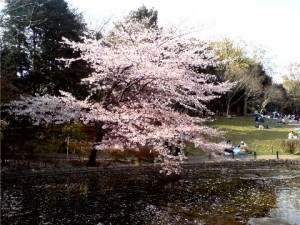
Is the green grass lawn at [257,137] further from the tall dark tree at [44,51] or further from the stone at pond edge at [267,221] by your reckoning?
the stone at pond edge at [267,221]

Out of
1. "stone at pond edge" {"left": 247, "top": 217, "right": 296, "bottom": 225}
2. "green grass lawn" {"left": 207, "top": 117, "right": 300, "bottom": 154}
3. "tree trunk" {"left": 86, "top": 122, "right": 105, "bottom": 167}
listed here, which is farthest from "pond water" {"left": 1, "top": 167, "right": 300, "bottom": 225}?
"green grass lawn" {"left": 207, "top": 117, "right": 300, "bottom": 154}

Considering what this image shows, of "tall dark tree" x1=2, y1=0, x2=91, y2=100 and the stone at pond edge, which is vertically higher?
"tall dark tree" x1=2, y1=0, x2=91, y2=100

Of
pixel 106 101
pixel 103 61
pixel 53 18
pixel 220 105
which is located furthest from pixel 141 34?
pixel 220 105

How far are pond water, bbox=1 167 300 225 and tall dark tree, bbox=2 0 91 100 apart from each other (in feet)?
31.3

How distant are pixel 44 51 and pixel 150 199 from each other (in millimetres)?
15925

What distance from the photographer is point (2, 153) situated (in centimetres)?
1847

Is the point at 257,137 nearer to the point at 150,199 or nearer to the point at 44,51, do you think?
the point at 44,51

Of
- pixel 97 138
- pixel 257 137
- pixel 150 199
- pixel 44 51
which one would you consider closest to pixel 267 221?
pixel 150 199

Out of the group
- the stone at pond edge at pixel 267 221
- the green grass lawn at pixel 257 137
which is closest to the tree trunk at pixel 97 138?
the stone at pond edge at pixel 267 221

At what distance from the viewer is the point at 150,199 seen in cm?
1400

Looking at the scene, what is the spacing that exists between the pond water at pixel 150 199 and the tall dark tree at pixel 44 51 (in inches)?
375

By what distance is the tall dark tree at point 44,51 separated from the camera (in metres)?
25.9

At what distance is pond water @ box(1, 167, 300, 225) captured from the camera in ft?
37.2

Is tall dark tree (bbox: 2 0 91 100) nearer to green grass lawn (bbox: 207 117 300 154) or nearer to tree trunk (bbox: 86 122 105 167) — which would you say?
tree trunk (bbox: 86 122 105 167)
